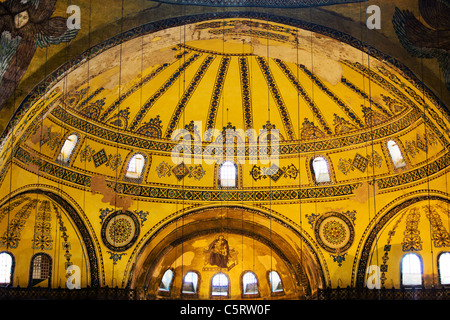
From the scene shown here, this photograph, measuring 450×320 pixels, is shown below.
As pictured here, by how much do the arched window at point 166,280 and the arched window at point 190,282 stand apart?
1.68 ft

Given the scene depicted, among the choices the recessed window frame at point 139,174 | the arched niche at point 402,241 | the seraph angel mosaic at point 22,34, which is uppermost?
the seraph angel mosaic at point 22,34

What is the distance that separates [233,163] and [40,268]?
20.3 feet

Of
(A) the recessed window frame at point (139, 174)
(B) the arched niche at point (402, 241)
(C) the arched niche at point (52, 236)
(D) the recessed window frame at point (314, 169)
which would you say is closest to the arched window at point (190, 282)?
(C) the arched niche at point (52, 236)

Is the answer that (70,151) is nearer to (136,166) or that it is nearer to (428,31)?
(136,166)

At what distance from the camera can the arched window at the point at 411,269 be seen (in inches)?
716

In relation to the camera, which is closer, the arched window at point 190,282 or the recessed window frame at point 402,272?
the recessed window frame at point 402,272

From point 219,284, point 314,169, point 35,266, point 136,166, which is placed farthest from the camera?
point 219,284

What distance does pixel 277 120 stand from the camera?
18.3 metres

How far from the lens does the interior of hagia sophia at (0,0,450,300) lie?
45.3 feet

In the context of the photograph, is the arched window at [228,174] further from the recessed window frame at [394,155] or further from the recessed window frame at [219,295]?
the recessed window frame at [394,155]

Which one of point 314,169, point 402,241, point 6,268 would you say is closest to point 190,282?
point 314,169

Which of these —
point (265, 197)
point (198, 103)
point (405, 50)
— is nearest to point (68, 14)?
point (198, 103)

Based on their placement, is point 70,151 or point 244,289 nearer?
point 70,151

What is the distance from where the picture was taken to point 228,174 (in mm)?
19203
